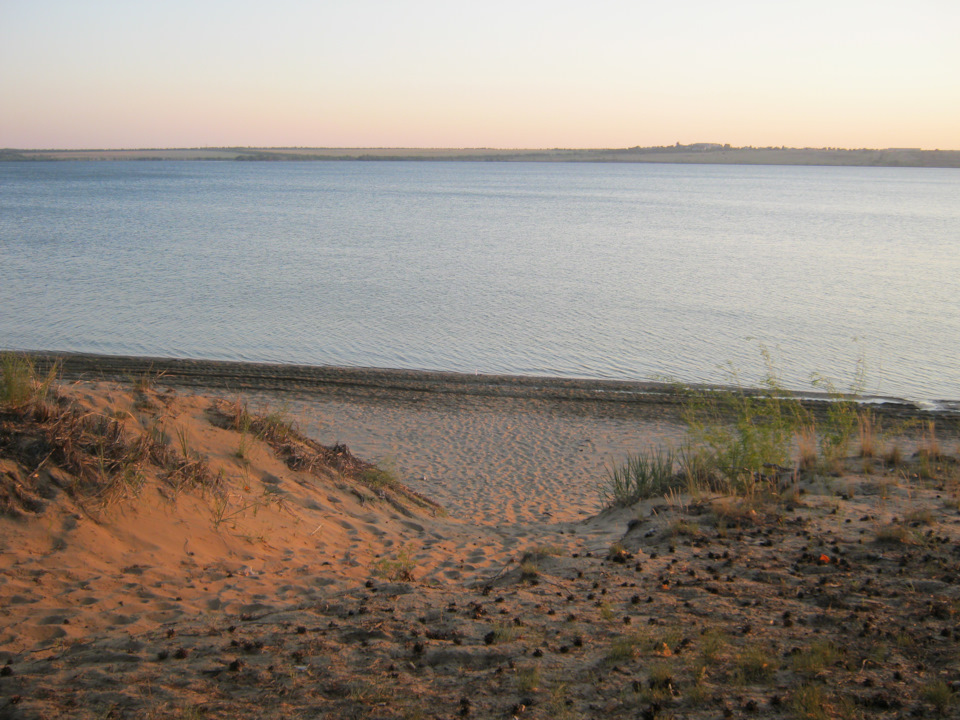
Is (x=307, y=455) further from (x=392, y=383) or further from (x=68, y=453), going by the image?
(x=392, y=383)

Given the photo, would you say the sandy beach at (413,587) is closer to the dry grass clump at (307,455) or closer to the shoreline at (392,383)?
the dry grass clump at (307,455)

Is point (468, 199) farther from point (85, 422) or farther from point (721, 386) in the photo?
point (85, 422)

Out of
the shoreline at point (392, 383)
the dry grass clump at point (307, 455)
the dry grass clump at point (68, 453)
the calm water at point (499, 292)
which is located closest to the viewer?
the dry grass clump at point (68, 453)

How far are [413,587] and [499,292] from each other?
21991mm

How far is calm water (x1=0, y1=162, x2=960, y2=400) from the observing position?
60.7ft

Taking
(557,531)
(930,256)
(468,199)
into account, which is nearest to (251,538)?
(557,531)

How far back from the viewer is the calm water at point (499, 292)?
1850 centimetres

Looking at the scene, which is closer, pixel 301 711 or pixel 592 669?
pixel 301 711

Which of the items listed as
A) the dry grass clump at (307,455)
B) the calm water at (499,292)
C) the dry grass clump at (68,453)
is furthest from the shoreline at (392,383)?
the dry grass clump at (68,453)

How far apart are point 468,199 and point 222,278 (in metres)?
51.9

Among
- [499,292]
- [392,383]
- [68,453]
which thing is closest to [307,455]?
[68,453]

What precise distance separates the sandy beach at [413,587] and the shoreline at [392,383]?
6259mm

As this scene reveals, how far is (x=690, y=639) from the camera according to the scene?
438 cm

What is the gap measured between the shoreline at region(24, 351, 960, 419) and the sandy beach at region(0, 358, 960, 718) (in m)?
6.26
